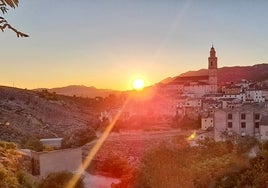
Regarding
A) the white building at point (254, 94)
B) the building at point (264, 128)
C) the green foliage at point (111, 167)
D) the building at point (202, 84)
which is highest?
the building at point (202, 84)

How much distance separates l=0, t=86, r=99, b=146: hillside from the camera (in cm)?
2991

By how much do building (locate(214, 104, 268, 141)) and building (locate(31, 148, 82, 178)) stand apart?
865cm

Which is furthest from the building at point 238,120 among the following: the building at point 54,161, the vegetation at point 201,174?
the vegetation at point 201,174

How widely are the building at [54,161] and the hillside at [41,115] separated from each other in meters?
9.55

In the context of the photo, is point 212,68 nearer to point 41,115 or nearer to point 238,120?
point 41,115

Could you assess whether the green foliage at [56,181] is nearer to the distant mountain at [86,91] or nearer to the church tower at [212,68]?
the church tower at [212,68]

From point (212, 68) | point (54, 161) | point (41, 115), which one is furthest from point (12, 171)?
point (212, 68)

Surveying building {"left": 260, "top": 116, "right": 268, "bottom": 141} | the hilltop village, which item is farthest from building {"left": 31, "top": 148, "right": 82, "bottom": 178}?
building {"left": 260, "top": 116, "right": 268, "bottom": 141}

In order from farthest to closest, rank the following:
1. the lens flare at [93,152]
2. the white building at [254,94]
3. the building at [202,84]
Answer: the building at [202,84] < the white building at [254,94] < the lens flare at [93,152]

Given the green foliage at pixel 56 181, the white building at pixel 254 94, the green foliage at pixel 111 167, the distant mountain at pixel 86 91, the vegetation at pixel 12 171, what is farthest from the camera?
the distant mountain at pixel 86 91

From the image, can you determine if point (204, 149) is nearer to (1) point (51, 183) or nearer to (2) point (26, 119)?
(1) point (51, 183)

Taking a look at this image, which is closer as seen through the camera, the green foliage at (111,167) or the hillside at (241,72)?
the green foliage at (111,167)

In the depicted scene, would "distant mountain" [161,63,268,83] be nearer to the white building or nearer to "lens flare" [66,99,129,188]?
the white building

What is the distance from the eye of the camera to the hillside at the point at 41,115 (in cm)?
2991
